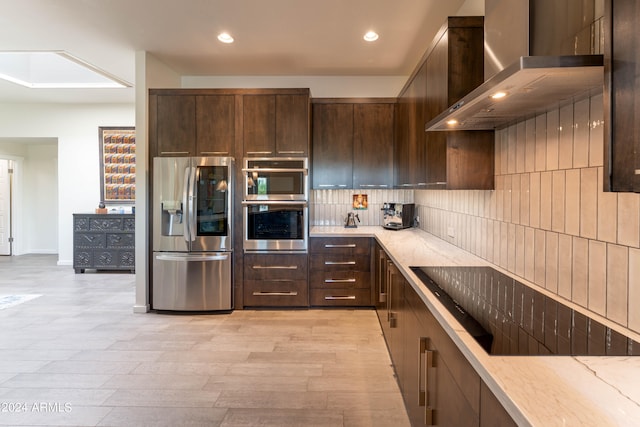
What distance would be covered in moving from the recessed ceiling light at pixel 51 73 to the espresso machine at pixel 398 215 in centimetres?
409

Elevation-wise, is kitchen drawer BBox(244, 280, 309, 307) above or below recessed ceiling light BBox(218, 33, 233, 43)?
below

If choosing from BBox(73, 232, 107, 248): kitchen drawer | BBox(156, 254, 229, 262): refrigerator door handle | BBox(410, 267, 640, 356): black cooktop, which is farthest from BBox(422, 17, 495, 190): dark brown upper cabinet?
BBox(73, 232, 107, 248): kitchen drawer

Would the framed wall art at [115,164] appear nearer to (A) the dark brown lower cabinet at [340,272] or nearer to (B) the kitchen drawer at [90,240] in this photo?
(B) the kitchen drawer at [90,240]

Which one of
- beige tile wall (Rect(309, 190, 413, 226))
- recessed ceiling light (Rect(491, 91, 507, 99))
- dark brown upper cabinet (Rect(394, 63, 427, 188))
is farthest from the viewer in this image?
beige tile wall (Rect(309, 190, 413, 226))

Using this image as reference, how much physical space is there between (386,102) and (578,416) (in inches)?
163

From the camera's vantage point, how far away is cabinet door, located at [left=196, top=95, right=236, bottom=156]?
3984 mm

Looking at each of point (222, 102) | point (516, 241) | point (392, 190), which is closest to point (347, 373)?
point (516, 241)

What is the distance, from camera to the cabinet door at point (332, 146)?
444 cm

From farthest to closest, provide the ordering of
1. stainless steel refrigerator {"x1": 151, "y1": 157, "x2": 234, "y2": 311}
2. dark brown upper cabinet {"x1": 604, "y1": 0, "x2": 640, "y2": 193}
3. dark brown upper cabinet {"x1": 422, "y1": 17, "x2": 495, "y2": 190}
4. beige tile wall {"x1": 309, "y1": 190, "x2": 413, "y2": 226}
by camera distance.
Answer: beige tile wall {"x1": 309, "y1": 190, "x2": 413, "y2": 226} → stainless steel refrigerator {"x1": 151, "y1": 157, "x2": 234, "y2": 311} → dark brown upper cabinet {"x1": 422, "y1": 17, "x2": 495, "y2": 190} → dark brown upper cabinet {"x1": 604, "y1": 0, "x2": 640, "y2": 193}

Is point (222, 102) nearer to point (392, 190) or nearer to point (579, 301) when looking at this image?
point (392, 190)

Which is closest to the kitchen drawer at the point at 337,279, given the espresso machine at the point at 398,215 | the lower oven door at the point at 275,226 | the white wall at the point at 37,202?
the lower oven door at the point at 275,226

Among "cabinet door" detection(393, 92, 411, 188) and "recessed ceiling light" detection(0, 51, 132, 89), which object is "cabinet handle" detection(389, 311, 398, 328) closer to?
"cabinet door" detection(393, 92, 411, 188)

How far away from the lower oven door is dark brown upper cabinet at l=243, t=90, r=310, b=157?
61cm

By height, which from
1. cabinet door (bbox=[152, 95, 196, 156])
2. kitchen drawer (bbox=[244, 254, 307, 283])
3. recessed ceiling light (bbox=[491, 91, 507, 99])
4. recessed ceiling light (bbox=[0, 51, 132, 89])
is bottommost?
kitchen drawer (bbox=[244, 254, 307, 283])
